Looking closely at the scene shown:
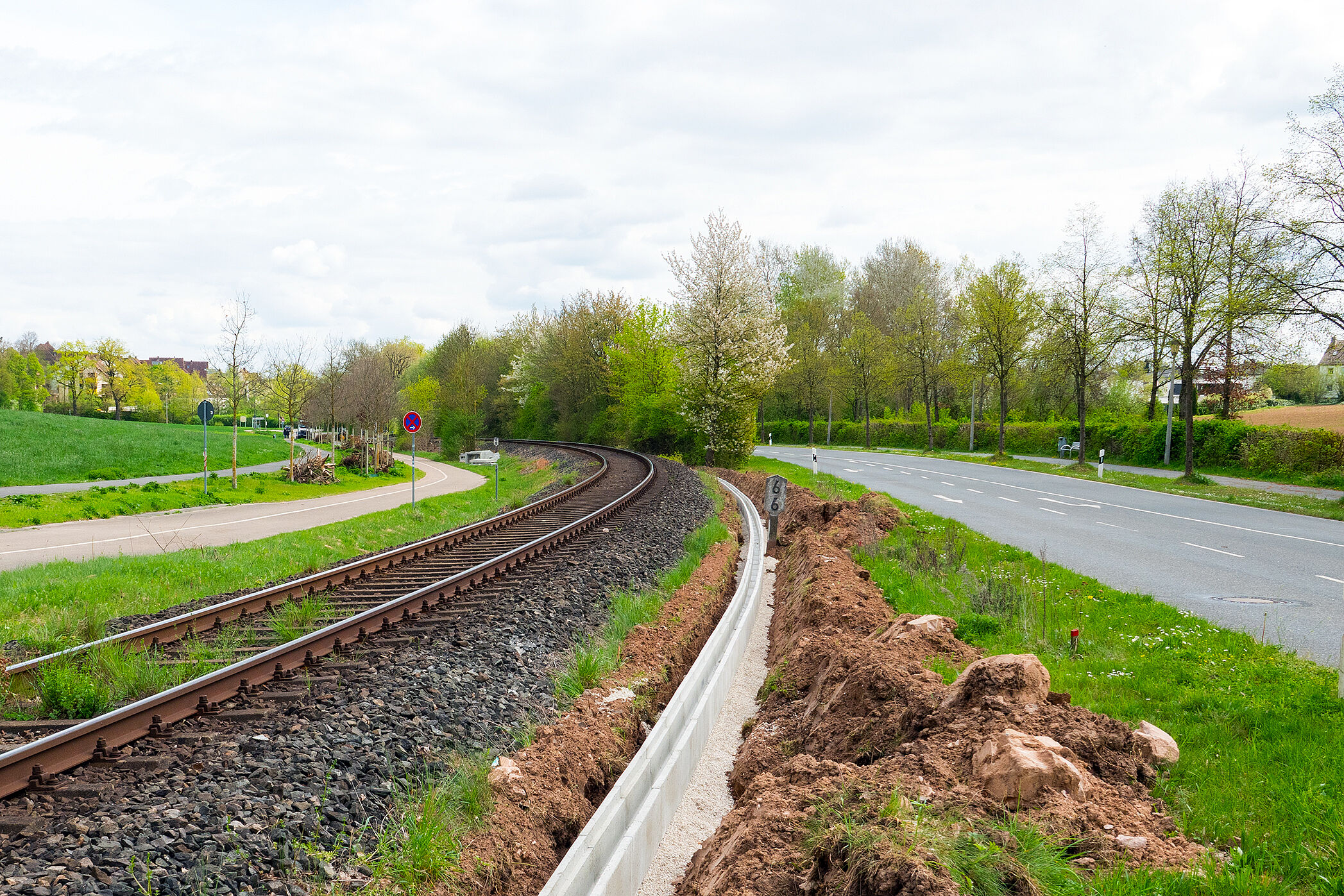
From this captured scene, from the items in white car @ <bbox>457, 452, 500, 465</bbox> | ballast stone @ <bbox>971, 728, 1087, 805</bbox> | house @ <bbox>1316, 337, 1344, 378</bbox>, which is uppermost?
house @ <bbox>1316, 337, 1344, 378</bbox>

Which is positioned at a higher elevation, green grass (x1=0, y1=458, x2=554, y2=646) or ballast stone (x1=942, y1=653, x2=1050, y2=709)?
ballast stone (x1=942, y1=653, x2=1050, y2=709)

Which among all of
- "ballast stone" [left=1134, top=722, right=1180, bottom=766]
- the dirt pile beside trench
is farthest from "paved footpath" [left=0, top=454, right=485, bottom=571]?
"ballast stone" [left=1134, top=722, right=1180, bottom=766]

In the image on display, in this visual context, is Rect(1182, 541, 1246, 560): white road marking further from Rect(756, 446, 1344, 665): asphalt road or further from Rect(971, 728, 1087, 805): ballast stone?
Rect(971, 728, 1087, 805): ballast stone

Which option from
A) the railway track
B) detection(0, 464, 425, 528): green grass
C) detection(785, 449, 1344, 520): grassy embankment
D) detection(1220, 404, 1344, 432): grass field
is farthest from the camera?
detection(1220, 404, 1344, 432): grass field

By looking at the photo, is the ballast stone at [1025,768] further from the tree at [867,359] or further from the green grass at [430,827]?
the tree at [867,359]

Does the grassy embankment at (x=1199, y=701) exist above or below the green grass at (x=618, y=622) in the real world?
above

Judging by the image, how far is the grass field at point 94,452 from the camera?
27.6 m

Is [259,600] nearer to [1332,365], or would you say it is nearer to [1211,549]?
[1211,549]

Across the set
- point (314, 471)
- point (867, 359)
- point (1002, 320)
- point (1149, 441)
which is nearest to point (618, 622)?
point (314, 471)

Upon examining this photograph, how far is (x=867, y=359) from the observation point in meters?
61.0

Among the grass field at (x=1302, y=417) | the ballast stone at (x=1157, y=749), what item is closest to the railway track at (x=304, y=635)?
the ballast stone at (x=1157, y=749)

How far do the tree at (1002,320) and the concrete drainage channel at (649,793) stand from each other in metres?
40.8

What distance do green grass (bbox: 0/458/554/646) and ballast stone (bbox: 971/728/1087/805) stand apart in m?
8.25

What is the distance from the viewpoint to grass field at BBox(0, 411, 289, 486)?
90.4 feet
